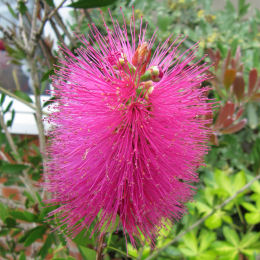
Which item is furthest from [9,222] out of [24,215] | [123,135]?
[123,135]

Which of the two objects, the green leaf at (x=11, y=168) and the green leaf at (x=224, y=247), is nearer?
the green leaf at (x=11, y=168)

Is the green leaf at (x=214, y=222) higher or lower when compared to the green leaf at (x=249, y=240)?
higher

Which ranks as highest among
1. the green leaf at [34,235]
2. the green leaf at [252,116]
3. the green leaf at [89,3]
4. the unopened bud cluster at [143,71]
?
the green leaf at [89,3]

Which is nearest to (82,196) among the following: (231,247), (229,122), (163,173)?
(163,173)

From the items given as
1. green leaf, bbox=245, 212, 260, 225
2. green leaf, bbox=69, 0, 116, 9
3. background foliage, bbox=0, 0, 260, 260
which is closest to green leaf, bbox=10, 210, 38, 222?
background foliage, bbox=0, 0, 260, 260

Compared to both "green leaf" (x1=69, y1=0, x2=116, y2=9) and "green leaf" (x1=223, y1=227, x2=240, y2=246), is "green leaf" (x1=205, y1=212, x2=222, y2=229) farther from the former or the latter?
"green leaf" (x1=69, y1=0, x2=116, y2=9)

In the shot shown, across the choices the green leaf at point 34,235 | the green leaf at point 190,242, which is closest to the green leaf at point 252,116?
the green leaf at point 190,242

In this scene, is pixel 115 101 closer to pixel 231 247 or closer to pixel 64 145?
pixel 64 145

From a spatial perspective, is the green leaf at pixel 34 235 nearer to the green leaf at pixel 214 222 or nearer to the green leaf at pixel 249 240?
the green leaf at pixel 214 222
